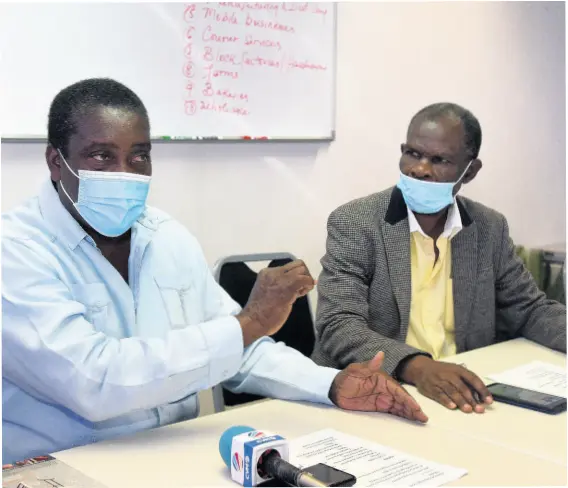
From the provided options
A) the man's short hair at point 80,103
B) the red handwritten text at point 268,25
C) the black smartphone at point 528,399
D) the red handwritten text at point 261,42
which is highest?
the red handwritten text at point 268,25

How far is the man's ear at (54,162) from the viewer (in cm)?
154

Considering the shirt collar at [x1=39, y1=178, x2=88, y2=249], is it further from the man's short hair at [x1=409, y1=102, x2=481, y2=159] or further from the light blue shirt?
the man's short hair at [x1=409, y1=102, x2=481, y2=159]

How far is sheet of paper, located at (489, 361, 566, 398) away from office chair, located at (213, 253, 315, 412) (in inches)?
27.0

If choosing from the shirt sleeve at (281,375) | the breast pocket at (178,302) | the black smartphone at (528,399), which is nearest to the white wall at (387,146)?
the breast pocket at (178,302)

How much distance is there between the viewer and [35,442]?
1439mm

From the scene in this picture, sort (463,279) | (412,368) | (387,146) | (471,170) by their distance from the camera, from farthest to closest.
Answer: (387,146), (471,170), (463,279), (412,368)

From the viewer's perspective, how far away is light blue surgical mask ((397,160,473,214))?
2.21 m

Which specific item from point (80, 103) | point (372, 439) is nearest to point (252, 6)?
point (80, 103)

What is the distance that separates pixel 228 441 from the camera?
118 centimetres

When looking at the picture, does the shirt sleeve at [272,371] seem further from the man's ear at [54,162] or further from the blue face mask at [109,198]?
the man's ear at [54,162]

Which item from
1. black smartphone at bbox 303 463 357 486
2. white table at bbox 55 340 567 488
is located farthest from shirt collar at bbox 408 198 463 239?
black smartphone at bbox 303 463 357 486

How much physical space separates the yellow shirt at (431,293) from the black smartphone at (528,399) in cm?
47

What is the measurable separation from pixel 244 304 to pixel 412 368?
63cm

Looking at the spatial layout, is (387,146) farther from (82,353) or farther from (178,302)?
(82,353)
